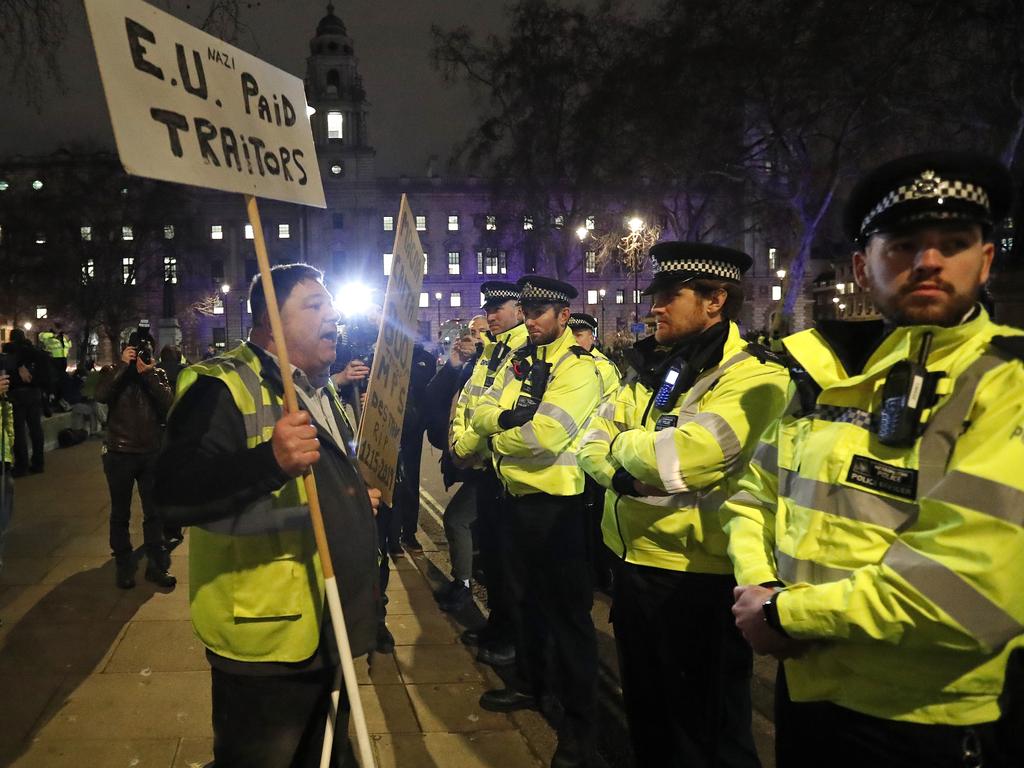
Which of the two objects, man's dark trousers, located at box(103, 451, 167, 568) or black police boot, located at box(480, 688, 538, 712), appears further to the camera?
man's dark trousers, located at box(103, 451, 167, 568)

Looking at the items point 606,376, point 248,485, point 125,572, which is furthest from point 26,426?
point 248,485

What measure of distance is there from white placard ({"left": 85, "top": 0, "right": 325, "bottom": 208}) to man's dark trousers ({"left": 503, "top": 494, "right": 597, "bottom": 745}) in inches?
87.5

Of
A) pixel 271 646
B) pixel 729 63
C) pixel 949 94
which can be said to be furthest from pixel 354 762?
pixel 729 63

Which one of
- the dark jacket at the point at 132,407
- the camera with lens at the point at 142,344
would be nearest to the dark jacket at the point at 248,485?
the dark jacket at the point at 132,407

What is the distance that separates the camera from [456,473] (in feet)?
18.7

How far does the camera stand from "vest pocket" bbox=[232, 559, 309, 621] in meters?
2.42

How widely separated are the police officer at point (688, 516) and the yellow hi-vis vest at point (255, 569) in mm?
1294

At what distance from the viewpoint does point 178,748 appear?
3801 mm

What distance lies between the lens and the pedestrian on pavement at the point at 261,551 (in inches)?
90.8

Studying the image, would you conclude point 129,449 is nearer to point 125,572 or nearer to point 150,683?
point 125,572

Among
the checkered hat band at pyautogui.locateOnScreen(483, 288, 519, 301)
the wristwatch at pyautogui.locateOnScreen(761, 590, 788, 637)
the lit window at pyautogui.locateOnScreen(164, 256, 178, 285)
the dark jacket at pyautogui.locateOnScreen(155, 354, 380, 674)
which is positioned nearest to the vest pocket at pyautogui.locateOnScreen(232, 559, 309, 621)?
the dark jacket at pyautogui.locateOnScreen(155, 354, 380, 674)

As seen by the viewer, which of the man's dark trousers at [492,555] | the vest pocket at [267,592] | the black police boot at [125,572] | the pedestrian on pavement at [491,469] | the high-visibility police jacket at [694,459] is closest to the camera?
the vest pocket at [267,592]

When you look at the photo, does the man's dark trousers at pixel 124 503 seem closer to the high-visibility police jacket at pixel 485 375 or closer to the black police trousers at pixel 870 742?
the high-visibility police jacket at pixel 485 375

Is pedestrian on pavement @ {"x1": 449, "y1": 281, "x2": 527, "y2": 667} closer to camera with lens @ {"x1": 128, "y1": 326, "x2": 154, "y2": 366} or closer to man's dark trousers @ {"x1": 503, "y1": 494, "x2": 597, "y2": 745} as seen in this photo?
man's dark trousers @ {"x1": 503, "y1": 494, "x2": 597, "y2": 745}
